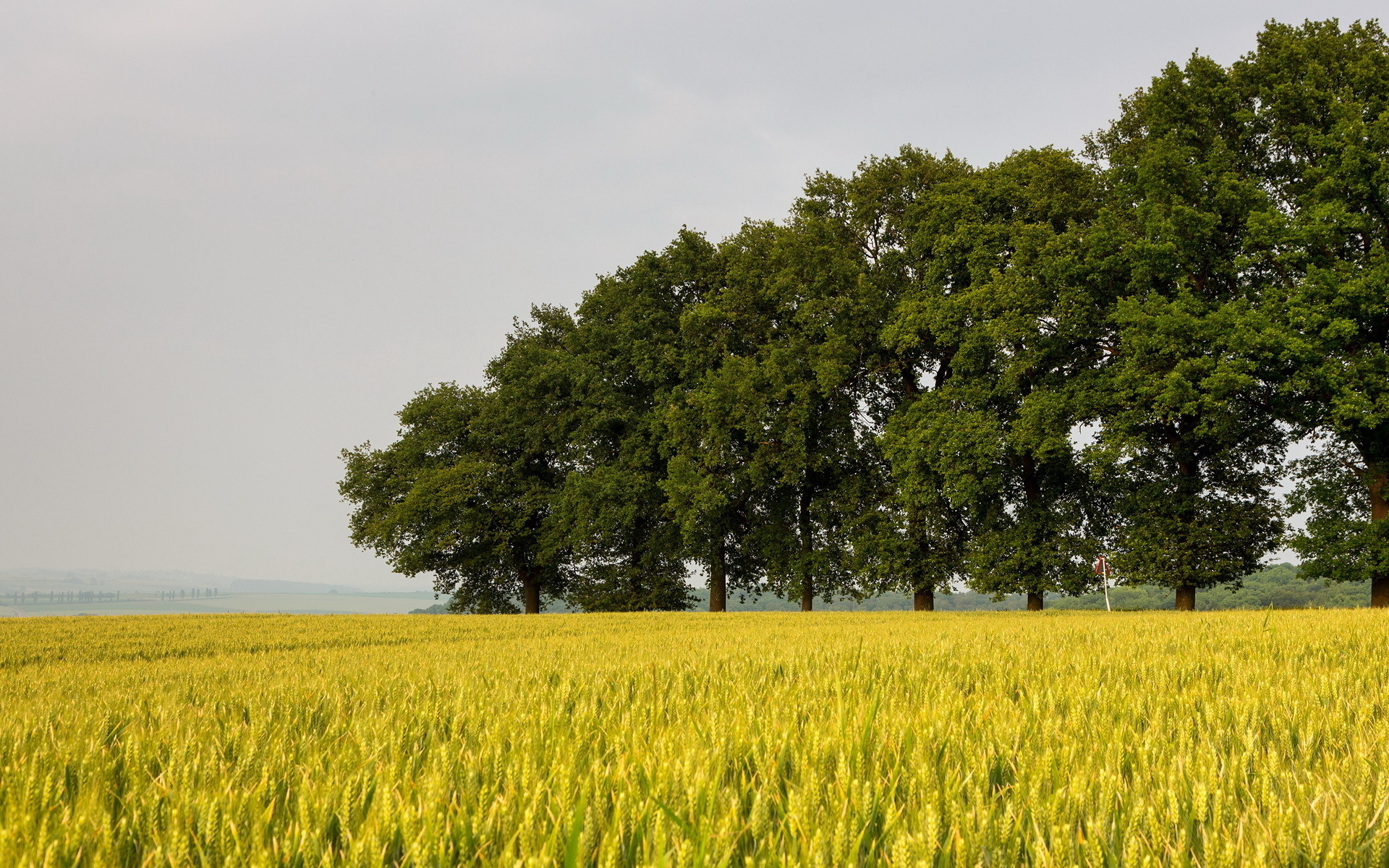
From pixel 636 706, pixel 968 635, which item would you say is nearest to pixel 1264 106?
pixel 968 635

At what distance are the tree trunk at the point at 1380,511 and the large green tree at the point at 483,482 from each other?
27.6 meters

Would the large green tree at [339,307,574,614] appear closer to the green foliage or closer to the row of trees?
the row of trees

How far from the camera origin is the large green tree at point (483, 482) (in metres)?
34.9

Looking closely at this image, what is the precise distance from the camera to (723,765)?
2.28 metres

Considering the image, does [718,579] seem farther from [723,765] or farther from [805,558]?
[723,765]

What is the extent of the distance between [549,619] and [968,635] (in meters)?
11.4

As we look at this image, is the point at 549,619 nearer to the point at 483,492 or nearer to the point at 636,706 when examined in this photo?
the point at 636,706

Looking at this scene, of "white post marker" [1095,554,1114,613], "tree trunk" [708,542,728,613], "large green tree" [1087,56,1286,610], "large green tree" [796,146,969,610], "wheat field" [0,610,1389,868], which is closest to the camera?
"wheat field" [0,610,1389,868]

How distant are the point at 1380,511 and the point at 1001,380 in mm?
10389

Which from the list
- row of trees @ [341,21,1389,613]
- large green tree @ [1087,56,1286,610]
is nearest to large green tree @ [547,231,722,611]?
row of trees @ [341,21,1389,613]

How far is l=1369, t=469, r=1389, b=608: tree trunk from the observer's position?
21328mm

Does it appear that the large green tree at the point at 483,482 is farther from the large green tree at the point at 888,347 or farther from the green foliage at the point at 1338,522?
the green foliage at the point at 1338,522

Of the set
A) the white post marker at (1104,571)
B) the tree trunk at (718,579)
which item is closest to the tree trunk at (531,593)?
the tree trunk at (718,579)

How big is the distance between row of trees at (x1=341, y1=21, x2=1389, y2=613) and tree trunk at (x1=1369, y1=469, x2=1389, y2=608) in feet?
0.33
